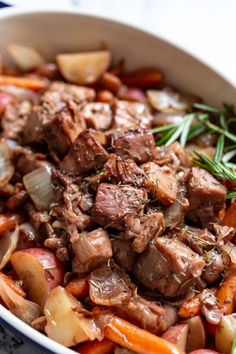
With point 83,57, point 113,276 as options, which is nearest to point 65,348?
point 113,276

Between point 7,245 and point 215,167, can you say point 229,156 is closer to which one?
point 215,167

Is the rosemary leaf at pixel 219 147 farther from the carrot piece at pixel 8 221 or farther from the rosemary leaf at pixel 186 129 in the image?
the carrot piece at pixel 8 221

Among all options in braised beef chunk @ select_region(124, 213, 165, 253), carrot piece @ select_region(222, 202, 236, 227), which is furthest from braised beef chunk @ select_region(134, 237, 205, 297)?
carrot piece @ select_region(222, 202, 236, 227)

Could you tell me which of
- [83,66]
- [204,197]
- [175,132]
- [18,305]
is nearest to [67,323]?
[18,305]

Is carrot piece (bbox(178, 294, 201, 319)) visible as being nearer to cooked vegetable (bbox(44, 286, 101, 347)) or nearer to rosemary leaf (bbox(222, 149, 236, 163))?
cooked vegetable (bbox(44, 286, 101, 347))

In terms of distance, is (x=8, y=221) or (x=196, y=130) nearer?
(x=8, y=221)

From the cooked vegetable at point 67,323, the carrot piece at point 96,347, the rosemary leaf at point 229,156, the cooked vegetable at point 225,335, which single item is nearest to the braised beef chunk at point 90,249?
the cooked vegetable at point 67,323

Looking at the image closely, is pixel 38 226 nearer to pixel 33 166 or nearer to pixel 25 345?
pixel 33 166
